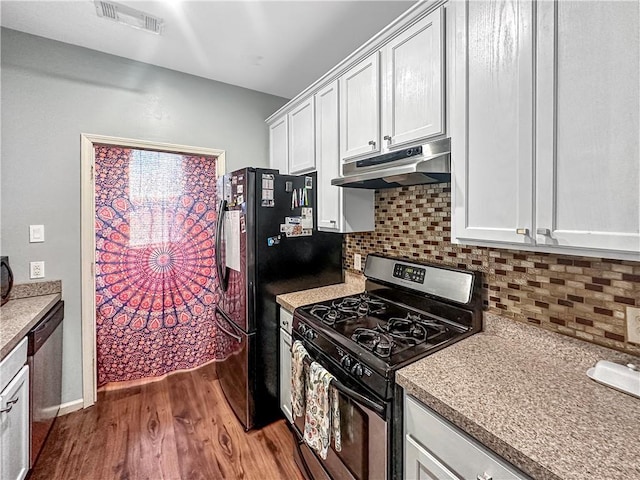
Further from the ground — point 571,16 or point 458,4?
point 458,4

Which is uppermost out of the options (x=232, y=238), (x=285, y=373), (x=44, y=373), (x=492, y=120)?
(x=492, y=120)

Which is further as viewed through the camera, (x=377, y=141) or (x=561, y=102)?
(x=377, y=141)

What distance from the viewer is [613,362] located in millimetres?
1036

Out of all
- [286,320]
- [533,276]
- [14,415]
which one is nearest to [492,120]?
[533,276]

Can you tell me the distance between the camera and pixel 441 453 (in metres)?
0.93

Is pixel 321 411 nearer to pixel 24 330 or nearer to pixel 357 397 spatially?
pixel 357 397

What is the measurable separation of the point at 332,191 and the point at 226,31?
1273 mm

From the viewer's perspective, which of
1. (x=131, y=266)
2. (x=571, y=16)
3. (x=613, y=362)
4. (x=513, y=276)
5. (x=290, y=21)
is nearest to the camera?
(x=571, y=16)

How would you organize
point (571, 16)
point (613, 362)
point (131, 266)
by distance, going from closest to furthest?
point (571, 16) < point (613, 362) < point (131, 266)

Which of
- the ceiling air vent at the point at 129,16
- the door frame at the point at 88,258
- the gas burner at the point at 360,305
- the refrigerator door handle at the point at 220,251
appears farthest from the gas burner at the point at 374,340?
the ceiling air vent at the point at 129,16

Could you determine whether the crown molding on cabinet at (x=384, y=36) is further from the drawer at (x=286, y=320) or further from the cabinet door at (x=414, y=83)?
the drawer at (x=286, y=320)

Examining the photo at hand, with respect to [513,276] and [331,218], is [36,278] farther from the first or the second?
[513,276]

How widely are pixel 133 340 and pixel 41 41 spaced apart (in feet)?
7.50

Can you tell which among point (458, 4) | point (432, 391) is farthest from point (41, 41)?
point (432, 391)
